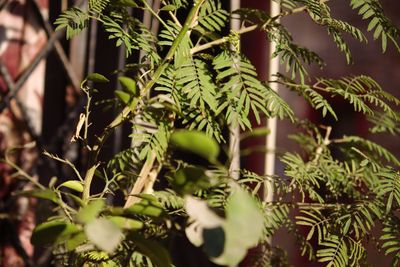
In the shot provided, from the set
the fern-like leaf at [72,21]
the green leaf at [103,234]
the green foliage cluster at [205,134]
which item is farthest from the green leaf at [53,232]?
the fern-like leaf at [72,21]

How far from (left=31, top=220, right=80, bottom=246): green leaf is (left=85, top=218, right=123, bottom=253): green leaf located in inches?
4.2

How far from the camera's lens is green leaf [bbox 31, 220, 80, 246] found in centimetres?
60

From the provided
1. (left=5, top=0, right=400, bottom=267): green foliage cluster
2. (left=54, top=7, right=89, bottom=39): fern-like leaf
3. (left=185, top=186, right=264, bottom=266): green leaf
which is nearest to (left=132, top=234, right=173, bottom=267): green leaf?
(left=5, top=0, right=400, bottom=267): green foliage cluster

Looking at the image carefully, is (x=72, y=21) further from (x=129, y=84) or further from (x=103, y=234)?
(x=103, y=234)

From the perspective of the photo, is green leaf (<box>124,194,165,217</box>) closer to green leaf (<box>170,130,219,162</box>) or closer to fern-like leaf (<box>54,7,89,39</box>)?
green leaf (<box>170,130,219,162</box>)

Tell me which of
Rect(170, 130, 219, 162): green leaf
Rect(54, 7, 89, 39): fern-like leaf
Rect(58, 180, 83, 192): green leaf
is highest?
Rect(54, 7, 89, 39): fern-like leaf

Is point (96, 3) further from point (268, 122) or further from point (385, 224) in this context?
point (268, 122)

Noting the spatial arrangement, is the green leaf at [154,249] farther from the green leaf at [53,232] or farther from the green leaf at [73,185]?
the green leaf at [73,185]

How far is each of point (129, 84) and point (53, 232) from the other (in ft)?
0.65

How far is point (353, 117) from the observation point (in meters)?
1.58

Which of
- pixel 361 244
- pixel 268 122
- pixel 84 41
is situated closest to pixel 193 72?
pixel 361 244

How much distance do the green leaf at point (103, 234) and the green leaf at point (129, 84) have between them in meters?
0.20

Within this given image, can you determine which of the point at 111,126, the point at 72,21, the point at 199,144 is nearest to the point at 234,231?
the point at 199,144

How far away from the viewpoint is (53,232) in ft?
1.98
